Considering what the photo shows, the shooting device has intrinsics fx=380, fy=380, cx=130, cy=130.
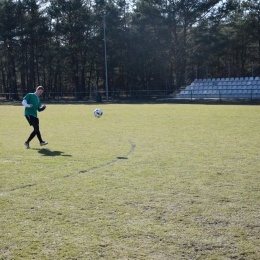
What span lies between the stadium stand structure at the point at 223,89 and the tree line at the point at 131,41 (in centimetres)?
280

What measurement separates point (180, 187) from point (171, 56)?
144 ft

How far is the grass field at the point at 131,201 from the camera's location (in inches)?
162

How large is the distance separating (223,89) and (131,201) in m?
36.1

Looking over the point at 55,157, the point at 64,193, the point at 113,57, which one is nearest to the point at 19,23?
the point at 113,57

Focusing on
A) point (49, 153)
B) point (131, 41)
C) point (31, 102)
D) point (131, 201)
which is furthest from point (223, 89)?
point (131, 201)

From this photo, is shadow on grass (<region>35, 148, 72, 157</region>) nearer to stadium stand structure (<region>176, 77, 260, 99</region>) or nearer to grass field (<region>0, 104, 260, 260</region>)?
grass field (<region>0, 104, 260, 260</region>)

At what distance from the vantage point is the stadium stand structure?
123 ft

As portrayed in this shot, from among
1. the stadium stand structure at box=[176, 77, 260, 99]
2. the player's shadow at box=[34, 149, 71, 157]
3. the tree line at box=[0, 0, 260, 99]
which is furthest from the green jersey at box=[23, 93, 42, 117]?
the tree line at box=[0, 0, 260, 99]

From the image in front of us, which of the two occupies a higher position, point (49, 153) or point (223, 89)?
point (223, 89)

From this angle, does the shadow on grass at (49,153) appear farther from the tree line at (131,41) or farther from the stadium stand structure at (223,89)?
the tree line at (131,41)

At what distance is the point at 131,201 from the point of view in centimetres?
566

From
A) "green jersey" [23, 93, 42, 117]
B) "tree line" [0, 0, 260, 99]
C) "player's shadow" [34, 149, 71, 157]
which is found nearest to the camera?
→ "player's shadow" [34, 149, 71, 157]

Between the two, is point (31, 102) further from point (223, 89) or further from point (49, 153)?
point (223, 89)

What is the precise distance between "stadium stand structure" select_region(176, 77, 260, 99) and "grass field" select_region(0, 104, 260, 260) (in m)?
28.0
